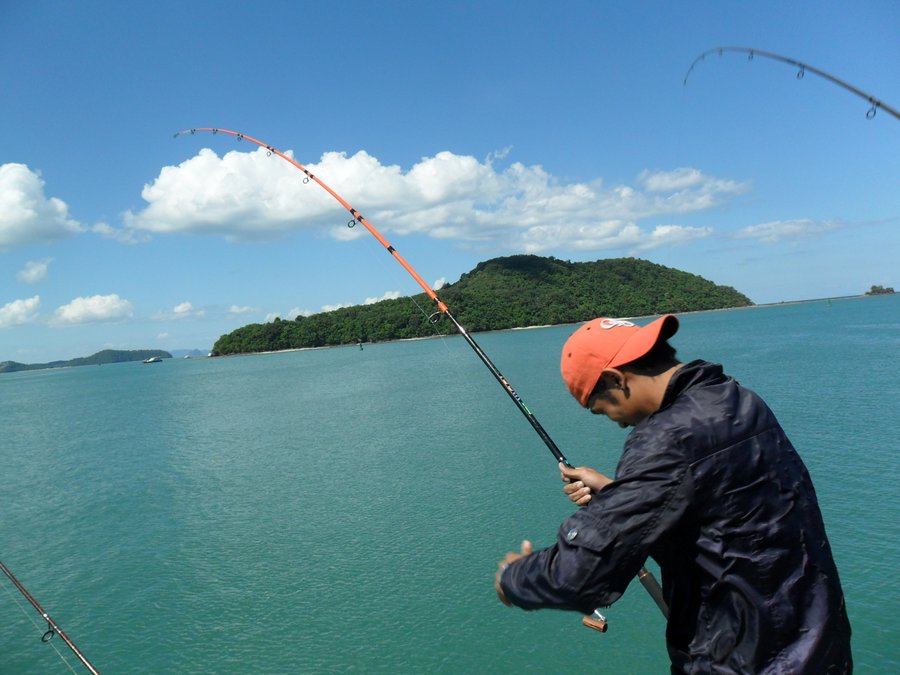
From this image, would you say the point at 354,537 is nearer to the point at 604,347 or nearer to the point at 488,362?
the point at 488,362

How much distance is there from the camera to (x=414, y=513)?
1546cm

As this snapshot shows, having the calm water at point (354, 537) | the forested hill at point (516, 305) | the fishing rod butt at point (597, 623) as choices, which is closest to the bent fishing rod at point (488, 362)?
the fishing rod butt at point (597, 623)

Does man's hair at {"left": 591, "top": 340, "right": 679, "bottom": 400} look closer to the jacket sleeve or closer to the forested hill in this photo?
the jacket sleeve

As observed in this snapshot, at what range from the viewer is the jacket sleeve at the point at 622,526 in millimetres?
1643

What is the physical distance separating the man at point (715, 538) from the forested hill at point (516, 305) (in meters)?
135

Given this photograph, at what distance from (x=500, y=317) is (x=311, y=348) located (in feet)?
182

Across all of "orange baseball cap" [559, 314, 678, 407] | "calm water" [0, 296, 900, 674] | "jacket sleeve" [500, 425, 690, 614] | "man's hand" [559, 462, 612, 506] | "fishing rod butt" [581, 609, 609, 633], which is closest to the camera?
"jacket sleeve" [500, 425, 690, 614]

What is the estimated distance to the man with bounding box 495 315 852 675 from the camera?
1.65 meters

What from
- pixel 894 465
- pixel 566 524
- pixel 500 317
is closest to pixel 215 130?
pixel 566 524

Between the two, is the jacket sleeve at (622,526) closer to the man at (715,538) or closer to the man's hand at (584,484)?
the man at (715,538)

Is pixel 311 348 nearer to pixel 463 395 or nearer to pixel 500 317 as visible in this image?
pixel 500 317

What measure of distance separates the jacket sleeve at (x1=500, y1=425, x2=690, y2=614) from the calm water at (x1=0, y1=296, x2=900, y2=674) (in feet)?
25.8

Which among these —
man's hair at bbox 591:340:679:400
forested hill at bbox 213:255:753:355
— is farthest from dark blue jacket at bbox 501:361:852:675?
forested hill at bbox 213:255:753:355

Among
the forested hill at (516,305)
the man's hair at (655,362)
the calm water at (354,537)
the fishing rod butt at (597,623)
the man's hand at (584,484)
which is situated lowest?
the calm water at (354,537)
